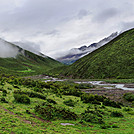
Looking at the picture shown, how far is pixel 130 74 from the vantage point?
305 feet

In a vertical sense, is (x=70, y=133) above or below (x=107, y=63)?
below

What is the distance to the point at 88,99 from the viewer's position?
2912 cm

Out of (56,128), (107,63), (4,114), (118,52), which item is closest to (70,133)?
(56,128)

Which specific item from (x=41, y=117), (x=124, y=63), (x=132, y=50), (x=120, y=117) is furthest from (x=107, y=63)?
(x=41, y=117)

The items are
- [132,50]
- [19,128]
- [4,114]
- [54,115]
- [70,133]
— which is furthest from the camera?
[132,50]

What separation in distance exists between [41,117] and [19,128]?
4.15 meters

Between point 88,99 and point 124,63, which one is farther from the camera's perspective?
point 124,63

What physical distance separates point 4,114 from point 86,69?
11905 cm

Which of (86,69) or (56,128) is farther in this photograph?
(86,69)

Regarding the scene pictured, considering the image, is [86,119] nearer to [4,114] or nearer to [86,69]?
[4,114]

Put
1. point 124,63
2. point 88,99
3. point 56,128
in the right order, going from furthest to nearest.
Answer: point 124,63, point 88,99, point 56,128

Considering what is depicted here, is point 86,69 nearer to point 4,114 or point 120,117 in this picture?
point 120,117

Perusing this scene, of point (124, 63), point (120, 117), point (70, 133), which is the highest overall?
point (124, 63)

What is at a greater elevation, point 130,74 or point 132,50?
point 132,50
